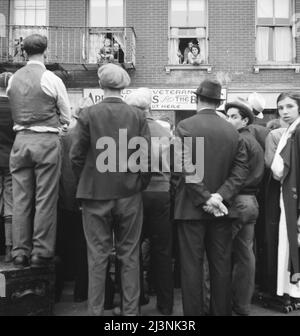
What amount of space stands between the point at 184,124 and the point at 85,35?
922cm

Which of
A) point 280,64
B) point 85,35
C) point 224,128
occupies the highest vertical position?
point 85,35

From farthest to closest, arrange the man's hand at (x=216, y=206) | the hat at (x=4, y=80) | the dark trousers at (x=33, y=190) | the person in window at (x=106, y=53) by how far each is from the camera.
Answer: the person in window at (x=106, y=53) → the hat at (x=4, y=80) → the dark trousers at (x=33, y=190) → the man's hand at (x=216, y=206)

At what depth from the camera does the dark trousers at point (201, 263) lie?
331 centimetres

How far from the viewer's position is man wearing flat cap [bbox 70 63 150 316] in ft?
10.9

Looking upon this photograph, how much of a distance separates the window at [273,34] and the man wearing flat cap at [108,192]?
949 centimetres

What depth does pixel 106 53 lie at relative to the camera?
11539mm

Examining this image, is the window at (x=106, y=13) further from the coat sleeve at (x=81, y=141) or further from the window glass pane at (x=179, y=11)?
the coat sleeve at (x=81, y=141)

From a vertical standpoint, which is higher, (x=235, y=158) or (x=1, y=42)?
(x=1, y=42)

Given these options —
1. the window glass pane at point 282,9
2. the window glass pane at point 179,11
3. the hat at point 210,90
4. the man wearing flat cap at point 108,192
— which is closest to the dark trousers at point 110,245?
the man wearing flat cap at point 108,192

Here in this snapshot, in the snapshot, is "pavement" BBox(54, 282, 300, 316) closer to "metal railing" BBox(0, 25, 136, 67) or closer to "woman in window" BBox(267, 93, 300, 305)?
"woman in window" BBox(267, 93, 300, 305)

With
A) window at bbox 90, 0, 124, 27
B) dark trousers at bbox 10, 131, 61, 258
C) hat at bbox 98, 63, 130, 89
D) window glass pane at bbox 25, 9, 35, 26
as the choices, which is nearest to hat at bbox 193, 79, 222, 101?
hat at bbox 98, 63, 130, 89

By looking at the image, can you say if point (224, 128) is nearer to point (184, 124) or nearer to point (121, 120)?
point (184, 124)

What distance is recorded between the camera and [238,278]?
3.80 meters
